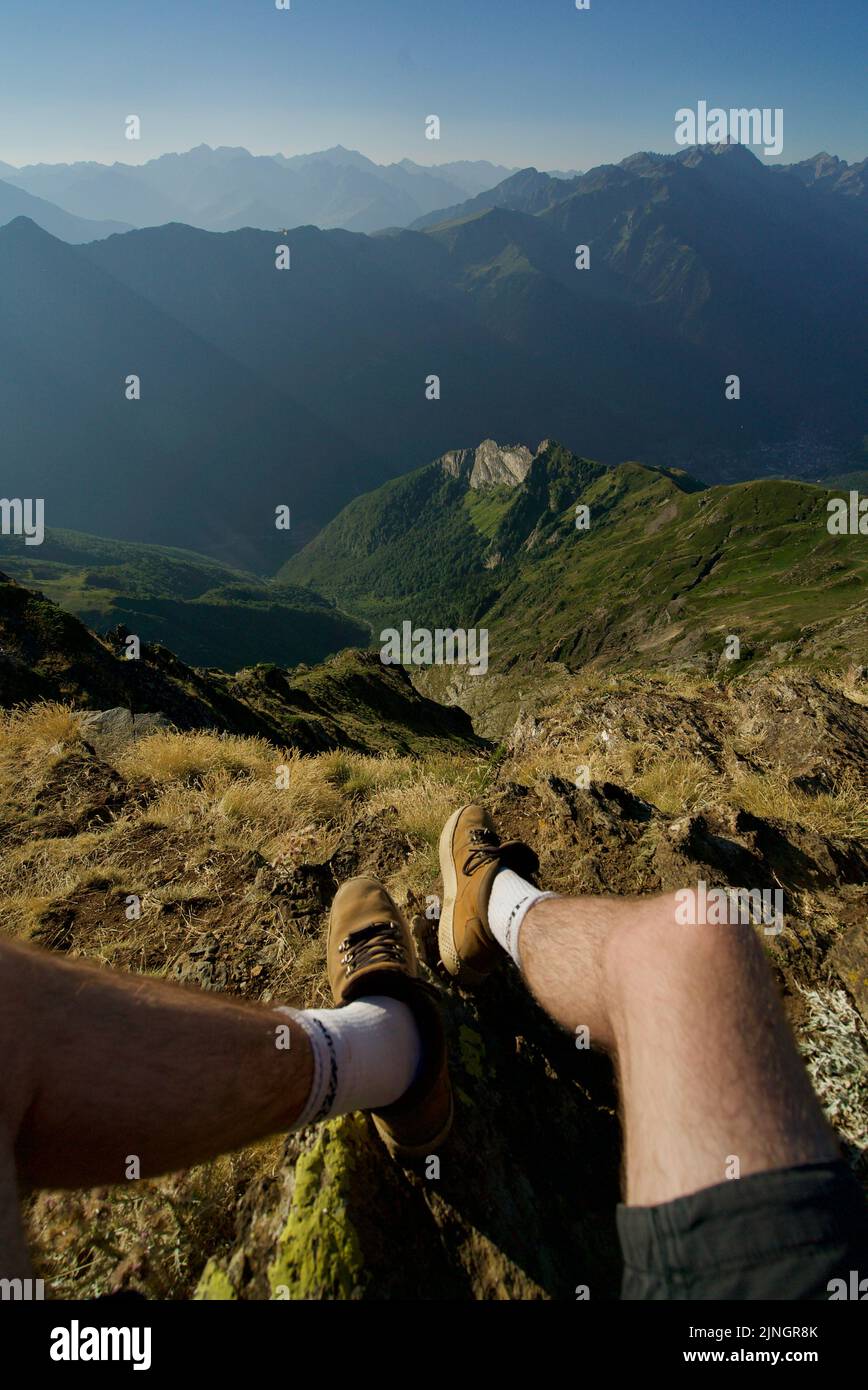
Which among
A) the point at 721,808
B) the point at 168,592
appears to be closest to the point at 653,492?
the point at 168,592

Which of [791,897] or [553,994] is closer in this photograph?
[553,994]

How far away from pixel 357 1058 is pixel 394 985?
1.42 ft

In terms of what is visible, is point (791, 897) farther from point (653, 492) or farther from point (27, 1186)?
point (653, 492)

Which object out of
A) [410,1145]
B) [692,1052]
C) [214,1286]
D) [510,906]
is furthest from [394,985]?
[692,1052]

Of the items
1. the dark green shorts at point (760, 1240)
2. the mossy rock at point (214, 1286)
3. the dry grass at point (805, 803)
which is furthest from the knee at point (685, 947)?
the dry grass at point (805, 803)

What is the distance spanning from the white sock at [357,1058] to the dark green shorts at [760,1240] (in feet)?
3.32

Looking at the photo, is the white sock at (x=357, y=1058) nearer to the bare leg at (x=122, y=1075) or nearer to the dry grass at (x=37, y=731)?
the bare leg at (x=122, y=1075)

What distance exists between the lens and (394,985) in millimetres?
2857

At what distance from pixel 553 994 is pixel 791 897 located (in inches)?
83.7

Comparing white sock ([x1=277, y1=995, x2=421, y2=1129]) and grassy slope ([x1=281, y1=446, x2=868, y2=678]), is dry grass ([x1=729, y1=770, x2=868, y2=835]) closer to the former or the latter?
white sock ([x1=277, y1=995, x2=421, y2=1129])

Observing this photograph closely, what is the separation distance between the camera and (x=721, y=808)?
4715 mm

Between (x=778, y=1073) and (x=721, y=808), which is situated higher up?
(x=721, y=808)
